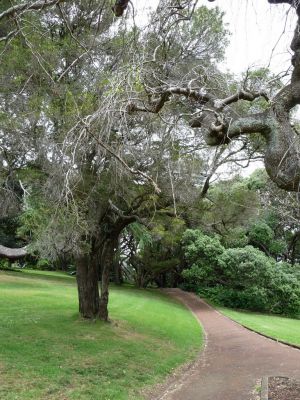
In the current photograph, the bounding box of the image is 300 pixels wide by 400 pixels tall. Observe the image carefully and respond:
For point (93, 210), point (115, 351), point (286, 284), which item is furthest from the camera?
point (286, 284)

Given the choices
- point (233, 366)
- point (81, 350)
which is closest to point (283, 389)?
point (233, 366)

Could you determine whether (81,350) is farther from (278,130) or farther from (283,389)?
(278,130)

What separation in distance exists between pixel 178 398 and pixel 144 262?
27.2 metres

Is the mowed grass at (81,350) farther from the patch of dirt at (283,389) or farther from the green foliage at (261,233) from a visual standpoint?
the green foliage at (261,233)

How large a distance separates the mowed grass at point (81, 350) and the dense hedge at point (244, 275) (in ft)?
31.6

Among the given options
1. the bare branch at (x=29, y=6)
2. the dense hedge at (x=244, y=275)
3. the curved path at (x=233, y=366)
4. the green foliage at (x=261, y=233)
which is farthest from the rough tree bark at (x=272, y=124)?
the green foliage at (x=261, y=233)

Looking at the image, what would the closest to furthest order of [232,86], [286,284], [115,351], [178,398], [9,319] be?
[178,398] → [232,86] → [115,351] → [9,319] → [286,284]

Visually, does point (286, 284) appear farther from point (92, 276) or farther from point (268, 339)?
point (92, 276)

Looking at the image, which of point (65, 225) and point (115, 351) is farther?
point (115, 351)

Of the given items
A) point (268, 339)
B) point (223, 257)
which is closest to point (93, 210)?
point (268, 339)

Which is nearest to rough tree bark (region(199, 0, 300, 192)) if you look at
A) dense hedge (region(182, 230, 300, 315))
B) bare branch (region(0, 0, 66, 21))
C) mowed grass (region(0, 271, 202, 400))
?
bare branch (region(0, 0, 66, 21))

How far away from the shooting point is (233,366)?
11.2m

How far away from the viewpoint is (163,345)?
13.1 meters

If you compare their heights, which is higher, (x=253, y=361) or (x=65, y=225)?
(x=65, y=225)
